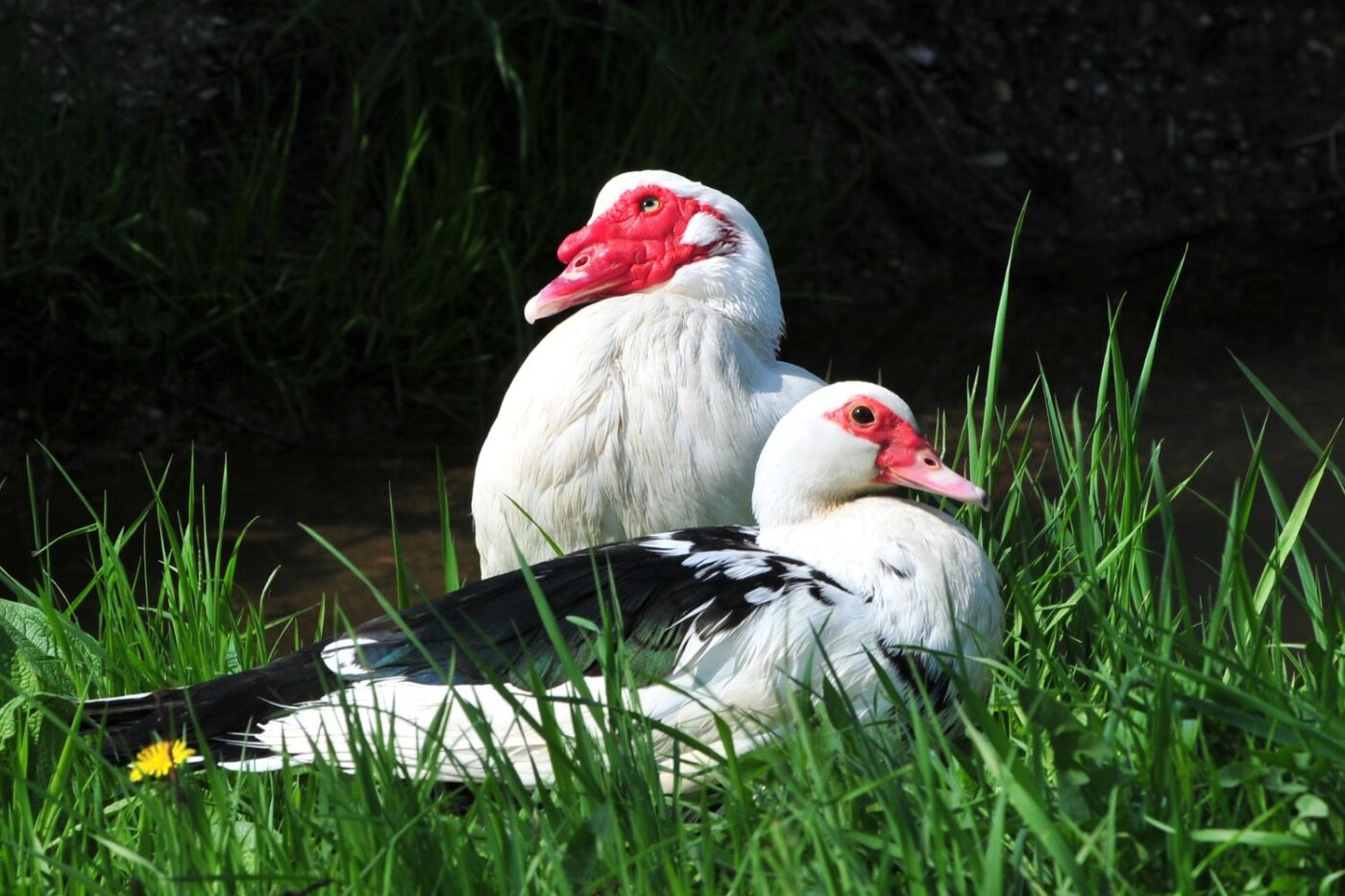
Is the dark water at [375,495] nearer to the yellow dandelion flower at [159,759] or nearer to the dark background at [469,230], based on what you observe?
the dark background at [469,230]

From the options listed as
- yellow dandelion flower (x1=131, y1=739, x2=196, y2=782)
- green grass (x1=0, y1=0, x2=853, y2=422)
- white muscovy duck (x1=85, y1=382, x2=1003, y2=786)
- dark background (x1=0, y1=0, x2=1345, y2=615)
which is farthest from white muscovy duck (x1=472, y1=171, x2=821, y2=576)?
green grass (x1=0, y1=0, x2=853, y2=422)

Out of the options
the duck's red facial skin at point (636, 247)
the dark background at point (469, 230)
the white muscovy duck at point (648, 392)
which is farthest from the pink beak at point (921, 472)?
the dark background at point (469, 230)

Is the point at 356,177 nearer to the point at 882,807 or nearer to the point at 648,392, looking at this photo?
the point at 648,392

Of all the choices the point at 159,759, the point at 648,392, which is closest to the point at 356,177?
the point at 648,392

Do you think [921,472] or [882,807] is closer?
[882,807]

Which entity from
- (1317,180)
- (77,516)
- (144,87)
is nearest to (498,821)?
(77,516)

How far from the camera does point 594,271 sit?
2.97 metres

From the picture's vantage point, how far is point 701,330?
280 centimetres

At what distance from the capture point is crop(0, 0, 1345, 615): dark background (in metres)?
4.54

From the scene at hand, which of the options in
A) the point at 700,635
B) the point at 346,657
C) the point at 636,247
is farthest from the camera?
the point at 636,247

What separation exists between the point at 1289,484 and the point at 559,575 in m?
2.46

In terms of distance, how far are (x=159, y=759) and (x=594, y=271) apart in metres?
1.20

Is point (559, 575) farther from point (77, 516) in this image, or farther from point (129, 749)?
point (77, 516)

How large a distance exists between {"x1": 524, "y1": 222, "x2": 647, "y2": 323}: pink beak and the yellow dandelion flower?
1.02 meters
